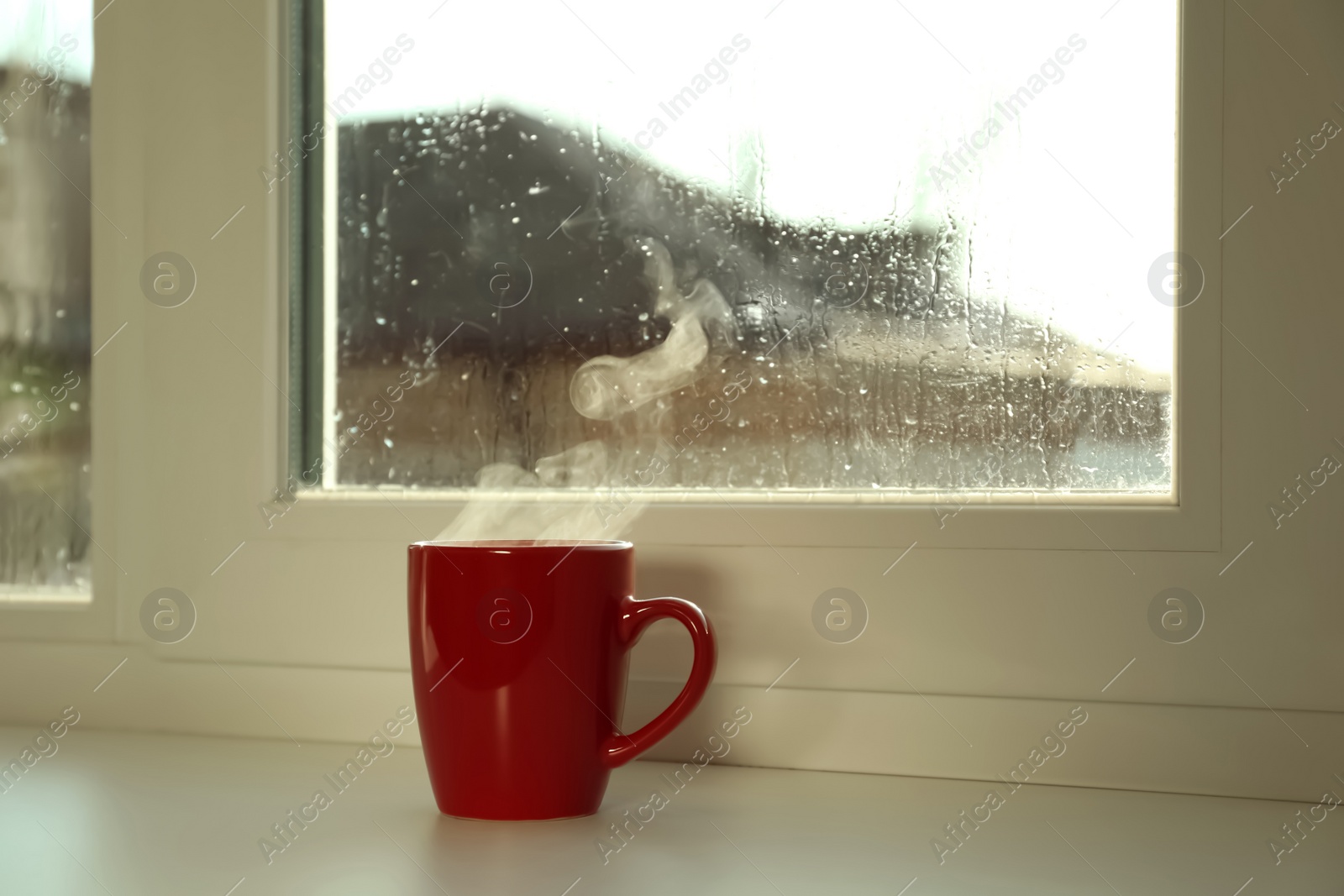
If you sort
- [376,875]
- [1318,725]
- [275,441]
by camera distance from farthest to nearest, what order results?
[275,441]
[1318,725]
[376,875]

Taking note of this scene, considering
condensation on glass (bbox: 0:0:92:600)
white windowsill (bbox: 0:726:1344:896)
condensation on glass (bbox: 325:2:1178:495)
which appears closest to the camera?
white windowsill (bbox: 0:726:1344:896)

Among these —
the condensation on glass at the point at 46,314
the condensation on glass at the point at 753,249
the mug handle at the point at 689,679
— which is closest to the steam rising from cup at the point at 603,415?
the condensation on glass at the point at 753,249

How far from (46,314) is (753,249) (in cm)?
58

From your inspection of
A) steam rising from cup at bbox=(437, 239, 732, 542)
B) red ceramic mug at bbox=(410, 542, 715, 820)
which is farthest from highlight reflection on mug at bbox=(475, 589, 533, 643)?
steam rising from cup at bbox=(437, 239, 732, 542)

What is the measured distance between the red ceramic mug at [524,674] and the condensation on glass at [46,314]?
0.47 metres

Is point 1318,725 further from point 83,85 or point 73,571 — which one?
point 83,85

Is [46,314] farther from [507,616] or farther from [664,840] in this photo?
[664,840]

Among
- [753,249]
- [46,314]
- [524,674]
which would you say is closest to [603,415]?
[753,249]

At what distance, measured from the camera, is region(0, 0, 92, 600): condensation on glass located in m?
0.89

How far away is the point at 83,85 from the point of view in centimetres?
89

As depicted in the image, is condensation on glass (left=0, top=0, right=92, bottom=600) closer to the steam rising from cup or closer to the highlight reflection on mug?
the steam rising from cup

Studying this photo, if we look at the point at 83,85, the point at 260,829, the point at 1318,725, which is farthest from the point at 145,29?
the point at 1318,725

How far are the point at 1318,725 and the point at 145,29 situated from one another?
0.94m

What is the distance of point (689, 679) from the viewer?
1.91ft
